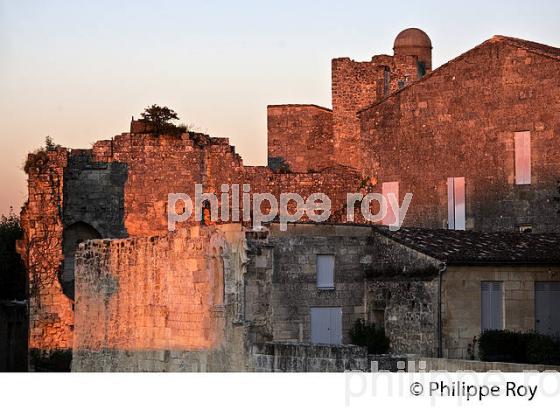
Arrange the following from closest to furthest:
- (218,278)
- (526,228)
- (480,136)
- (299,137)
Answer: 1. (218,278)
2. (526,228)
3. (480,136)
4. (299,137)

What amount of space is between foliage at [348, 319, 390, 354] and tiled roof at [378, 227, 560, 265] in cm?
185

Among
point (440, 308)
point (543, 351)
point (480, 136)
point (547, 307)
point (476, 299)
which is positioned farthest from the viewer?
point (480, 136)

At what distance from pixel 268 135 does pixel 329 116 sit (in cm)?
204

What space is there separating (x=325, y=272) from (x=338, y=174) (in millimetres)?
10546

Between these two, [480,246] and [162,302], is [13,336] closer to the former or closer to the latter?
[162,302]

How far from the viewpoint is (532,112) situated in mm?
39969

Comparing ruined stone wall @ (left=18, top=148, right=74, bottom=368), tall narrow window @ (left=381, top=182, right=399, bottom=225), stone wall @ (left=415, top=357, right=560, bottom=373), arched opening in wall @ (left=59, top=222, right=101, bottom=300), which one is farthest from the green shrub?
arched opening in wall @ (left=59, top=222, right=101, bottom=300)

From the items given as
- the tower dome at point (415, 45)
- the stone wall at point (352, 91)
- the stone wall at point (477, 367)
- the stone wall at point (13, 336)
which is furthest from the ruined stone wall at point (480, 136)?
the stone wall at point (477, 367)

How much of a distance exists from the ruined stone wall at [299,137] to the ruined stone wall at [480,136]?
507 centimetres

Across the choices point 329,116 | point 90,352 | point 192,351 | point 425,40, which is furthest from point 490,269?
point 425,40

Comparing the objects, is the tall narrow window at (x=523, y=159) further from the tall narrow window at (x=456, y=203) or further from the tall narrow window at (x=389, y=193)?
the tall narrow window at (x=389, y=193)

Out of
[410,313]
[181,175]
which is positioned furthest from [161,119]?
[410,313]

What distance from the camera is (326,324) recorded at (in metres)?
33.9

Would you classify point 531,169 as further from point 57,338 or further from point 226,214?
point 57,338
